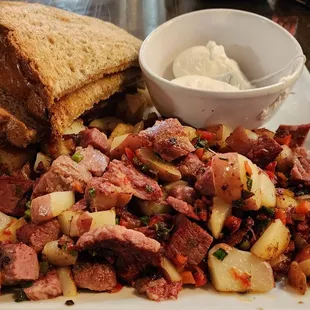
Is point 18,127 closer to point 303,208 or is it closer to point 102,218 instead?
point 102,218

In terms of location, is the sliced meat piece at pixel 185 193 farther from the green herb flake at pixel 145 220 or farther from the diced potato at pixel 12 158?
the diced potato at pixel 12 158

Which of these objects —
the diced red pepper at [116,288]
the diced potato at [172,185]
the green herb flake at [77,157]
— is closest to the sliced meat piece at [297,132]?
the diced potato at [172,185]

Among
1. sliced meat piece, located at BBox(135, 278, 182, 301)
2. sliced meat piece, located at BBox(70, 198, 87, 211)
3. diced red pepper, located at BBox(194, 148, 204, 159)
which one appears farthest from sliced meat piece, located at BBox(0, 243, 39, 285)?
diced red pepper, located at BBox(194, 148, 204, 159)

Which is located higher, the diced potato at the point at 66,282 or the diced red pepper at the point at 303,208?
the diced red pepper at the point at 303,208

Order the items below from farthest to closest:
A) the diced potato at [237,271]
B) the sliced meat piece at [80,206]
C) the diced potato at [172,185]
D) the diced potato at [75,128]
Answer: the diced potato at [75,128] < the diced potato at [172,185] < the sliced meat piece at [80,206] < the diced potato at [237,271]

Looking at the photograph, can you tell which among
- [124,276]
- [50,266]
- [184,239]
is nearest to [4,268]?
[50,266]

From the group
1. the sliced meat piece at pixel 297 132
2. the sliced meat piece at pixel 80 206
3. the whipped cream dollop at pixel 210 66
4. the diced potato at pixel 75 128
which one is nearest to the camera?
the sliced meat piece at pixel 80 206
